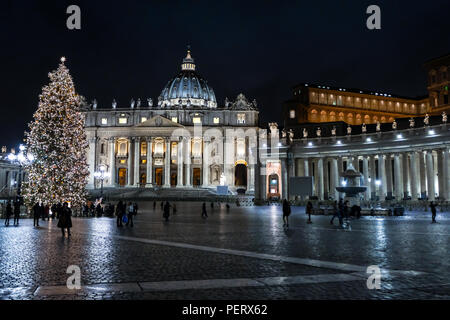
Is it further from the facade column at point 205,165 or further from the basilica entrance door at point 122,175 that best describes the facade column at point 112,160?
the facade column at point 205,165

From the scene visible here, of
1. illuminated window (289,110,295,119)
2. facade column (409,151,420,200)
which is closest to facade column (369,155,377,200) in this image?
facade column (409,151,420,200)

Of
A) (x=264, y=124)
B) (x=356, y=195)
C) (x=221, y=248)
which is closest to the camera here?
(x=221, y=248)

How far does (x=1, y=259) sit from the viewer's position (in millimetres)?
11461

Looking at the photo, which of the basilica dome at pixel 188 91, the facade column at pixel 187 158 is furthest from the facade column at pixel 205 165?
the basilica dome at pixel 188 91

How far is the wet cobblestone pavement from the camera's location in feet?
24.6

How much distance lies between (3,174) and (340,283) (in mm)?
82689

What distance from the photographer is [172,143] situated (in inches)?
3888

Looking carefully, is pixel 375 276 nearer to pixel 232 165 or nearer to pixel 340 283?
pixel 340 283

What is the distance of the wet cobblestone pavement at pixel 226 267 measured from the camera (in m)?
7.50

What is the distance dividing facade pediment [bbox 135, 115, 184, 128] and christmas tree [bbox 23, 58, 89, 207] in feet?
211

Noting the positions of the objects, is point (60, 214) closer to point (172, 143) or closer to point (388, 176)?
point (388, 176)

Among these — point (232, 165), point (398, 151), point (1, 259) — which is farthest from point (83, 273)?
point (232, 165)

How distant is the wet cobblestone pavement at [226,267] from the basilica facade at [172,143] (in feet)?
259
